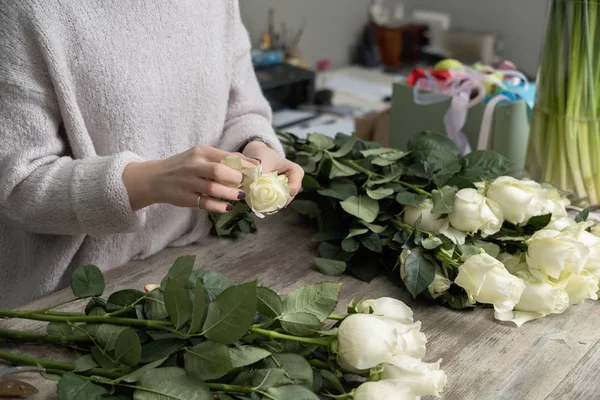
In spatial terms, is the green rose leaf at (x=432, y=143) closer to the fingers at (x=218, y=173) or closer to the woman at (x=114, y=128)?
the woman at (x=114, y=128)

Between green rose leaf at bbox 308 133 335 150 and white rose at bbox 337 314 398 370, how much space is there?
403 mm

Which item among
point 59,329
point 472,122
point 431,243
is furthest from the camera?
point 472,122

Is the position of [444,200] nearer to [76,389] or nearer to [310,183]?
[310,183]

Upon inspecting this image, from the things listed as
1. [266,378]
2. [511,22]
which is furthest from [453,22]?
[266,378]

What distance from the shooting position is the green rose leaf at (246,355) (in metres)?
0.55

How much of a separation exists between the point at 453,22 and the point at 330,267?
2.11m

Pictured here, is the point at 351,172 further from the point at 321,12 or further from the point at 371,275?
the point at 321,12

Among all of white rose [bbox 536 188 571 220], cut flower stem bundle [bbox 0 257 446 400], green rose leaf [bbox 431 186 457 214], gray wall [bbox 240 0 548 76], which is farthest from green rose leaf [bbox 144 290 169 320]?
gray wall [bbox 240 0 548 76]

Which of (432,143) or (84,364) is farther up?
(432,143)

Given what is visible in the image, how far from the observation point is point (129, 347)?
1.83 feet

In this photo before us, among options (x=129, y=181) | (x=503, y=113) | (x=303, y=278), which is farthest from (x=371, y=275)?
(x=503, y=113)

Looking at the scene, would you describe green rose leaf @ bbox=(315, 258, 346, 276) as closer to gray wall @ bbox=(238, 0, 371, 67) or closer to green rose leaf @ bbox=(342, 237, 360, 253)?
green rose leaf @ bbox=(342, 237, 360, 253)

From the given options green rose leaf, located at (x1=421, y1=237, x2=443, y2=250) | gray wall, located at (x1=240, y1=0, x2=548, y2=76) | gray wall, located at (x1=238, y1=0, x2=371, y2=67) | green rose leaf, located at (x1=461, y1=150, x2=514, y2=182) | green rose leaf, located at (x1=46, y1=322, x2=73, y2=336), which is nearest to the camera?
green rose leaf, located at (x1=46, y1=322, x2=73, y2=336)

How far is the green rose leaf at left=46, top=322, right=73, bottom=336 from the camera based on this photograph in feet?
2.06
